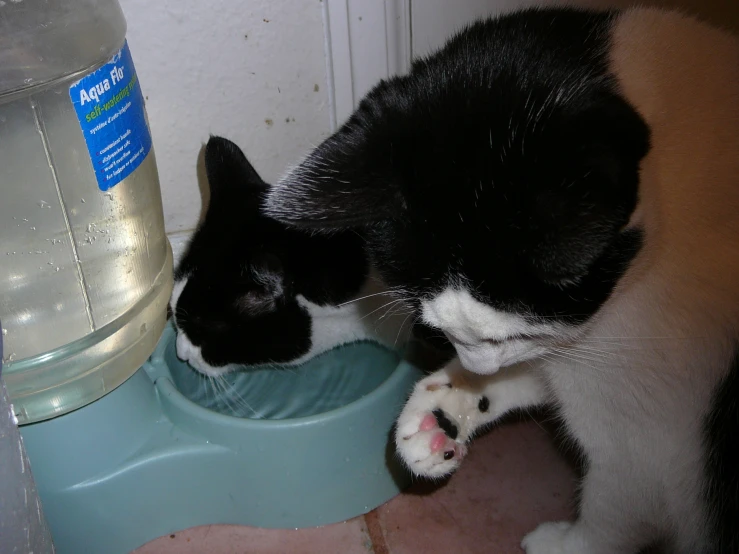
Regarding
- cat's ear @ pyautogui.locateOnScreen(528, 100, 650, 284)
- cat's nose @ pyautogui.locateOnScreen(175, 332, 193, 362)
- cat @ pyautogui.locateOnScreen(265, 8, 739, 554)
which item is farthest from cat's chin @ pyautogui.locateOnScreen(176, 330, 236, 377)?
cat's ear @ pyautogui.locateOnScreen(528, 100, 650, 284)

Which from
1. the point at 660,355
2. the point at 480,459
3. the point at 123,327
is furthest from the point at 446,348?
the point at 123,327

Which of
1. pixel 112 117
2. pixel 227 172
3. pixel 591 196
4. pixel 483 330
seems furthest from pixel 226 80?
pixel 591 196

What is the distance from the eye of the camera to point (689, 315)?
0.74m

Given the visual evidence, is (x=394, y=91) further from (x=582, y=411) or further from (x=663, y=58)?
(x=582, y=411)

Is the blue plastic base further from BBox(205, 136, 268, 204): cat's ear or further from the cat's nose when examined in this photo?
BBox(205, 136, 268, 204): cat's ear

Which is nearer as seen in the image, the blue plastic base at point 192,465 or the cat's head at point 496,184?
the cat's head at point 496,184

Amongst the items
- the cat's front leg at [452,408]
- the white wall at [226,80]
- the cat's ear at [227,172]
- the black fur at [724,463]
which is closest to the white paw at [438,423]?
the cat's front leg at [452,408]

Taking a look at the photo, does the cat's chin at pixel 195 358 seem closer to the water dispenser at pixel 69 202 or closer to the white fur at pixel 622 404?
the water dispenser at pixel 69 202

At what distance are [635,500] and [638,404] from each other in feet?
0.55

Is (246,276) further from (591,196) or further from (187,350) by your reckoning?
(591,196)

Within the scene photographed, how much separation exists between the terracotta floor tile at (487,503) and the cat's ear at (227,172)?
1.85 ft

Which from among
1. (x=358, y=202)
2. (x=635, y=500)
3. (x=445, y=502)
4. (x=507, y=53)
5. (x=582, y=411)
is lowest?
(x=445, y=502)

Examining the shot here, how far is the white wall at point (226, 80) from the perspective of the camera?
117 cm

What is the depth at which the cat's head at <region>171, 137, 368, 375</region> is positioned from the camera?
111 cm
